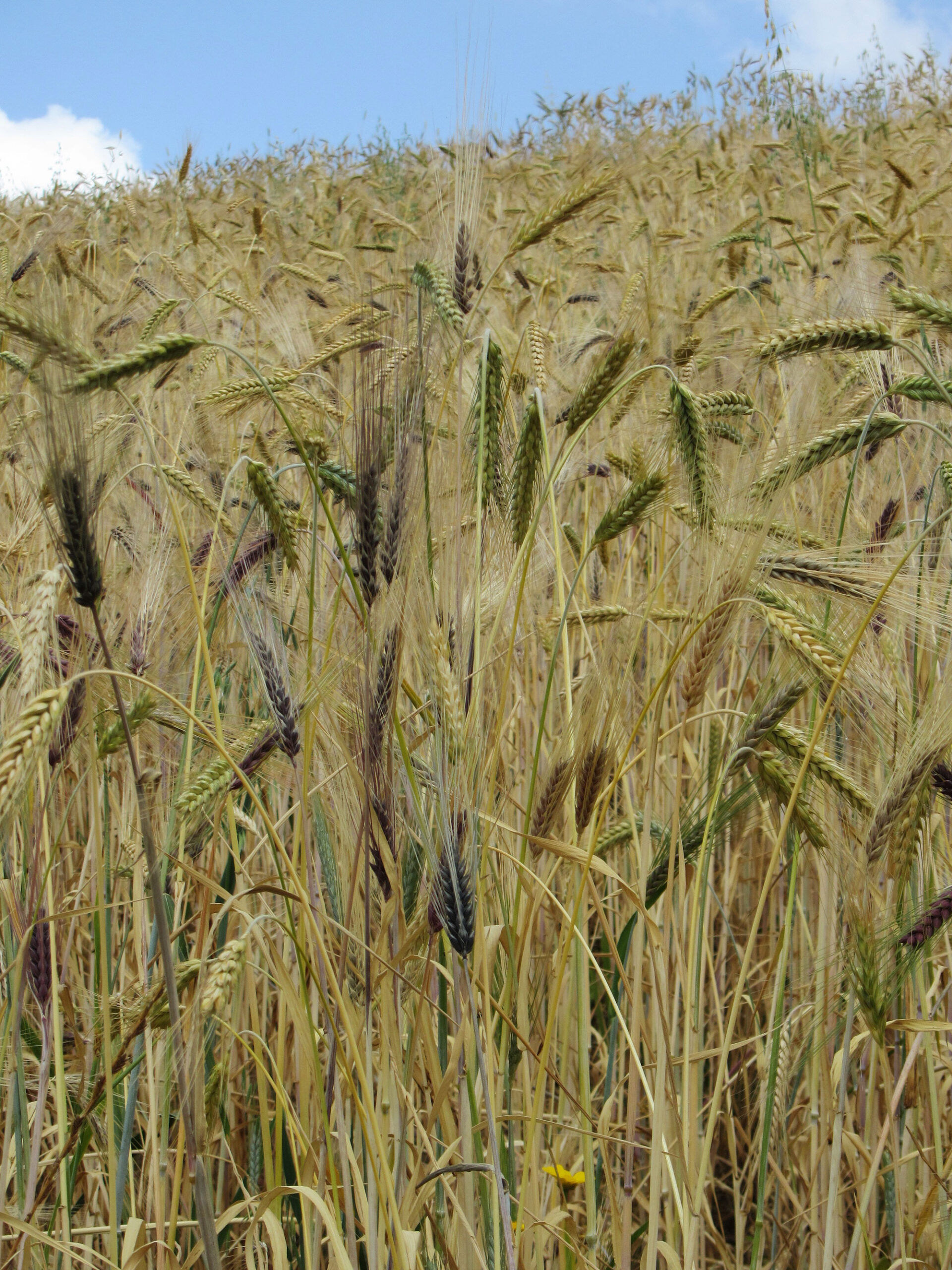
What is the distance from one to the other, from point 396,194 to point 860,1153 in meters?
8.86

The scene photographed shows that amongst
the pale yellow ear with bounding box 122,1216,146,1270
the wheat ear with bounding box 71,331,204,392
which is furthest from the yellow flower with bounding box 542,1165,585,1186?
the wheat ear with bounding box 71,331,204,392

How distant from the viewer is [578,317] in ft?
11.5

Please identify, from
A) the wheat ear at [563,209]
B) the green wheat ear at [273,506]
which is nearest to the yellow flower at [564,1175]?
the green wheat ear at [273,506]

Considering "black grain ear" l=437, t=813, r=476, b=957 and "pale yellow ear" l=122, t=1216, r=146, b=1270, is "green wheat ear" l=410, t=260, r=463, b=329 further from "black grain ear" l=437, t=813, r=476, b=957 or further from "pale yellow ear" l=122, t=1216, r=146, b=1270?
"pale yellow ear" l=122, t=1216, r=146, b=1270

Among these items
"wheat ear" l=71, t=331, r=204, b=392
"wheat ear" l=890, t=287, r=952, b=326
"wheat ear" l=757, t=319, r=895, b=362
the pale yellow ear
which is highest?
"wheat ear" l=890, t=287, r=952, b=326

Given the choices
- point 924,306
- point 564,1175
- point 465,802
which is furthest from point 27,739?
point 924,306

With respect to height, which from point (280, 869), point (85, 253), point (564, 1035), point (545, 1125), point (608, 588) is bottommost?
point (545, 1125)

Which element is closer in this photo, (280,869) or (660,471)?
(280,869)

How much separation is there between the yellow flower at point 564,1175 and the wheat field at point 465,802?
3cm

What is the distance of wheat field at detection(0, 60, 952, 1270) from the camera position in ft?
3.21

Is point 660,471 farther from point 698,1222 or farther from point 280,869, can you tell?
point 698,1222

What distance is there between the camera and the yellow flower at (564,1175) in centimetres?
122

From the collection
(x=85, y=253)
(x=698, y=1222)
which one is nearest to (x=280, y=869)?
(x=698, y=1222)

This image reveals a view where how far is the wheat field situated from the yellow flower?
0.03 metres
